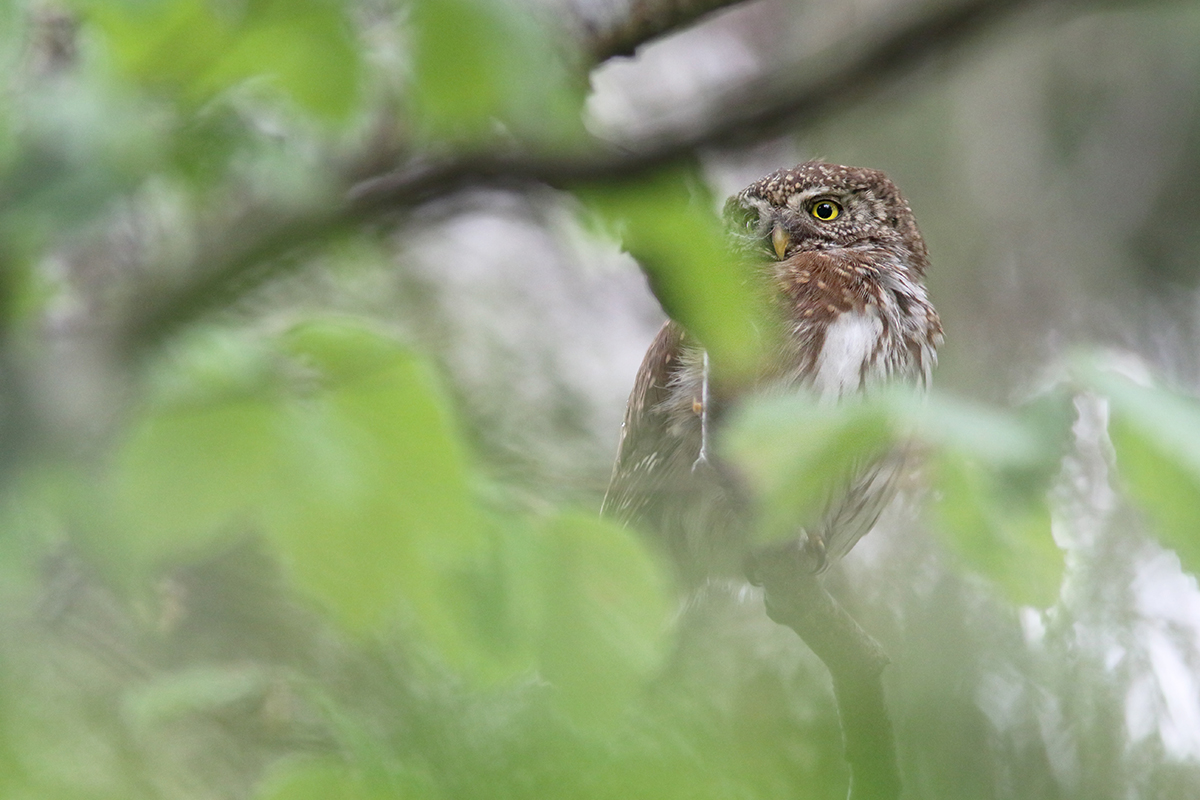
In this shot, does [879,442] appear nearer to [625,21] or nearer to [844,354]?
[625,21]

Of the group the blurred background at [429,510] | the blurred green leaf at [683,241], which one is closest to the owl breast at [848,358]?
the blurred background at [429,510]

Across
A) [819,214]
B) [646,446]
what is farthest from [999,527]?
[819,214]

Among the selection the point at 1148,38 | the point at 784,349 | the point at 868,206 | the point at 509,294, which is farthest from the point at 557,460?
the point at 1148,38

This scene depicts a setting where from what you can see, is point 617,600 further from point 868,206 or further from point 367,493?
point 868,206

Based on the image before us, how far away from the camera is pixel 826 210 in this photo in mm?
2771

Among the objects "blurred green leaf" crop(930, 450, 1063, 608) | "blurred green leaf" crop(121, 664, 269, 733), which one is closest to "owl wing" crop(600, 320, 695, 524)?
"blurred green leaf" crop(930, 450, 1063, 608)

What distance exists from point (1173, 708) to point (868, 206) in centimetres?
168

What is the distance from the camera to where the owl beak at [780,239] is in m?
2.67

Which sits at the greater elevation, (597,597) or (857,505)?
(857,505)

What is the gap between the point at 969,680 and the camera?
1.19 m

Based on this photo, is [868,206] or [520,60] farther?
[868,206]

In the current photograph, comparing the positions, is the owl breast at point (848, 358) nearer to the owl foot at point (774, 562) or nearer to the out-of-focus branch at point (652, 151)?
the owl foot at point (774, 562)

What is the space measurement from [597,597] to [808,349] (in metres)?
1.26

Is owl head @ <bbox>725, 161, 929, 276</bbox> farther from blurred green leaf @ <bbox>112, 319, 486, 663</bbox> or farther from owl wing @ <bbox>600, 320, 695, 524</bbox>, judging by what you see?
blurred green leaf @ <bbox>112, 319, 486, 663</bbox>
